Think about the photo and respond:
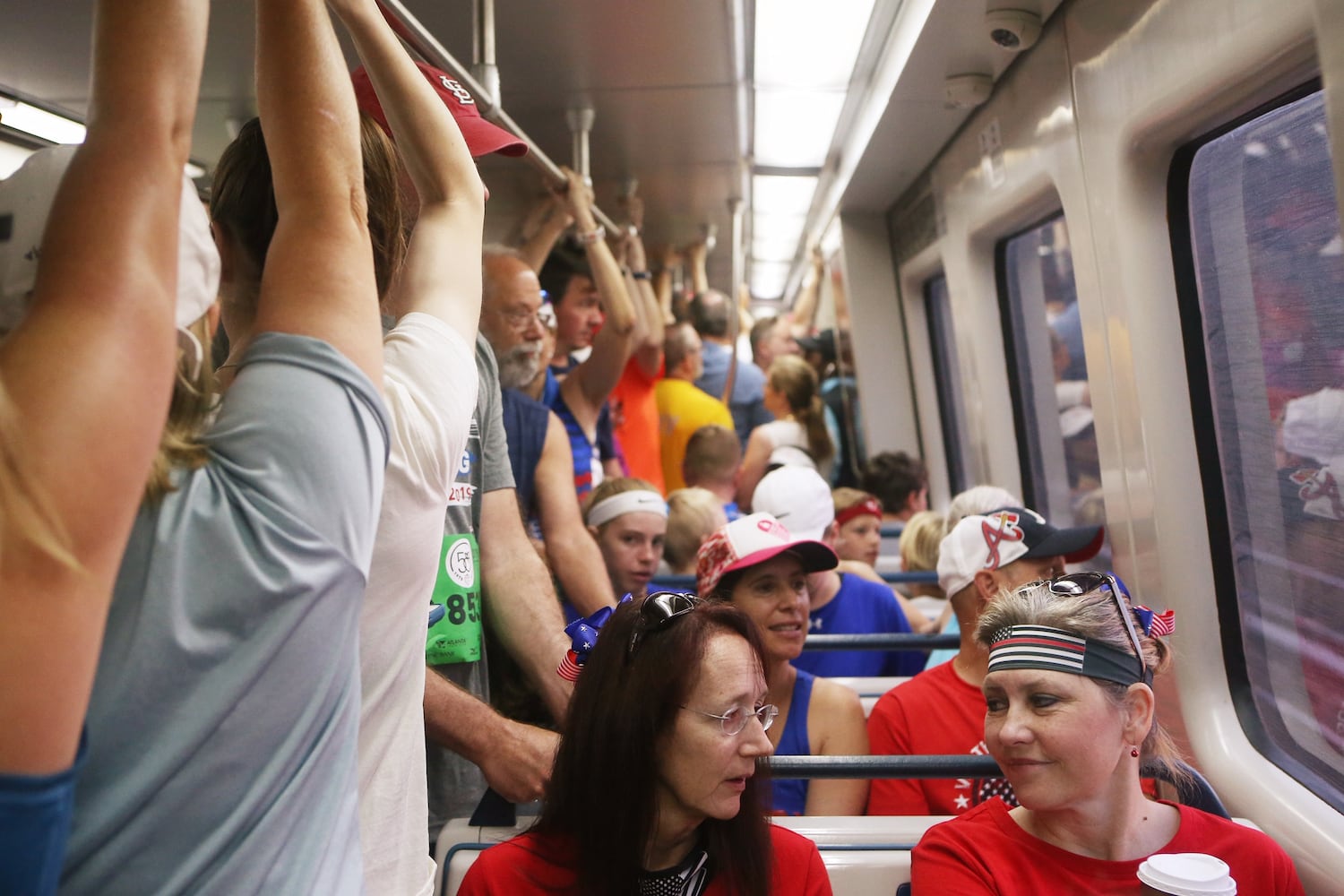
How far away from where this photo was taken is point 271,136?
3.29 feet

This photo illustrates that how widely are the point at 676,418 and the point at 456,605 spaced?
390 cm

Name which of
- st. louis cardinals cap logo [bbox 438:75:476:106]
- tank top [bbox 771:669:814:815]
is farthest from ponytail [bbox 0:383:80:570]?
tank top [bbox 771:669:814:815]

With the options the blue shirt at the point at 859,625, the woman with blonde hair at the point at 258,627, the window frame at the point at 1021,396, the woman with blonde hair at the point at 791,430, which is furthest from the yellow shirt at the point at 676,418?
the woman with blonde hair at the point at 258,627

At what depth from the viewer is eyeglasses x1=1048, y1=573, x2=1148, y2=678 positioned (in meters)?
2.12

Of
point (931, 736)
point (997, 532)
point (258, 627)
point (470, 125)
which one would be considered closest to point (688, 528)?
point (997, 532)

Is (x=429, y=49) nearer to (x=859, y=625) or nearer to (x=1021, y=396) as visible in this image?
(x=859, y=625)

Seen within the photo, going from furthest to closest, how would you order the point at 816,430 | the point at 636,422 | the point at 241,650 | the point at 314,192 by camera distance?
1. the point at 816,430
2. the point at 636,422
3. the point at 314,192
4. the point at 241,650

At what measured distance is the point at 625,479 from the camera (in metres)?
3.84

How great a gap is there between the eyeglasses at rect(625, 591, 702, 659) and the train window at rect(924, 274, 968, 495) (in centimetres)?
438

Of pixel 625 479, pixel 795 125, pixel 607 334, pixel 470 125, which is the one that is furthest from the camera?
pixel 795 125

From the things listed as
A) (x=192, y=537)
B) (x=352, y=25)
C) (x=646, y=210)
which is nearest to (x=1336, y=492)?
(x=352, y=25)

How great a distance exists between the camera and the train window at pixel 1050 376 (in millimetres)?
3924

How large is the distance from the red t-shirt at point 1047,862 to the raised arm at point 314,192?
1457 millimetres

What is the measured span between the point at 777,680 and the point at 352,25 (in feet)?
6.65
